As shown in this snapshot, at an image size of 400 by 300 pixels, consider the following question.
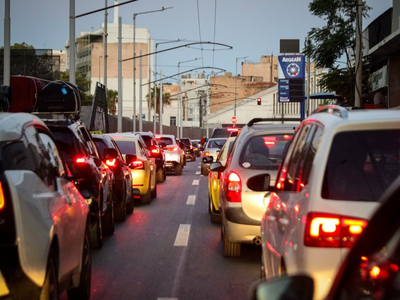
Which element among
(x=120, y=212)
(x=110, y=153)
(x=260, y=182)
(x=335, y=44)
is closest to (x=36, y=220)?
(x=260, y=182)

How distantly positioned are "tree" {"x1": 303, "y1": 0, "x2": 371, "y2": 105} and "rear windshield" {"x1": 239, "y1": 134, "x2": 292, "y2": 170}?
1093 inches

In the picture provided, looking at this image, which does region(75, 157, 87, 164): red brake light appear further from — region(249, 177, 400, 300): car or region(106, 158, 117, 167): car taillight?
region(249, 177, 400, 300): car

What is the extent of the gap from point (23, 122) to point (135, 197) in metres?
11.3

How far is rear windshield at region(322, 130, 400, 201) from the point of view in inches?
167

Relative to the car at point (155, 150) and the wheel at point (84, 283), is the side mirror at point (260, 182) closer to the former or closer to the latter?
the wheel at point (84, 283)

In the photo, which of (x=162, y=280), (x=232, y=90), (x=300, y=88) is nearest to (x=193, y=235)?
(x=162, y=280)

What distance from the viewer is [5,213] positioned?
453cm

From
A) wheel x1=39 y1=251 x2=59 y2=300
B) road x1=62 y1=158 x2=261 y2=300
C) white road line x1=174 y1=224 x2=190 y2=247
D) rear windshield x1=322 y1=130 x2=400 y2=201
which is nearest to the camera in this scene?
rear windshield x1=322 y1=130 x2=400 y2=201

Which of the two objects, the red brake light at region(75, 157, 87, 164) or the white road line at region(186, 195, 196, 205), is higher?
the red brake light at region(75, 157, 87, 164)

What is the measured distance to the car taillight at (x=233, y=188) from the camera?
880 centimetres

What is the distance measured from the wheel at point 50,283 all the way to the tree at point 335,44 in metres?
32.5

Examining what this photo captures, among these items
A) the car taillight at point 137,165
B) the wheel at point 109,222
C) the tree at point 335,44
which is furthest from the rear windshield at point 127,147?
the tree at point 335,44

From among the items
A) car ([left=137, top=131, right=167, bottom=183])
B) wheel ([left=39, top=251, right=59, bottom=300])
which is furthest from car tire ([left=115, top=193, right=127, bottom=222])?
car ([left=137, top=131, right=167, bottom=183])

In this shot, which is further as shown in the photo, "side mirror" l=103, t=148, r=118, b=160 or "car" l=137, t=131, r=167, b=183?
"car" l=137, t=131, r=167, b=183
